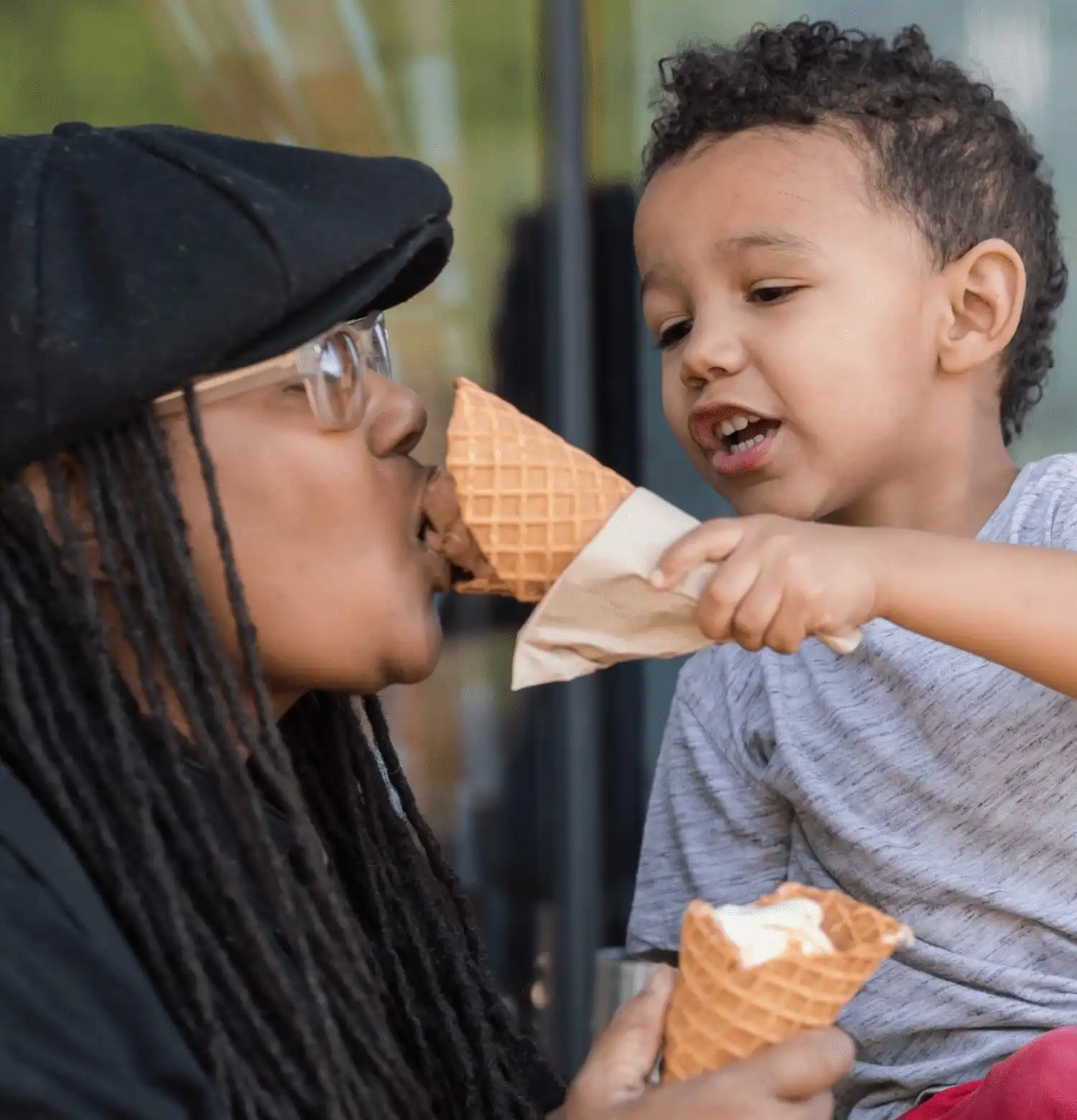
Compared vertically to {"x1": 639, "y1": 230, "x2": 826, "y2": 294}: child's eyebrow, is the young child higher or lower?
lower

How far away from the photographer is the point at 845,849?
202 centimetres

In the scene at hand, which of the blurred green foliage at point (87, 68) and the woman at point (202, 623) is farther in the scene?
the blurred green foliage at point (87, 68)

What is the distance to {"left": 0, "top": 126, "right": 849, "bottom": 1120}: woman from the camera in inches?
53.2

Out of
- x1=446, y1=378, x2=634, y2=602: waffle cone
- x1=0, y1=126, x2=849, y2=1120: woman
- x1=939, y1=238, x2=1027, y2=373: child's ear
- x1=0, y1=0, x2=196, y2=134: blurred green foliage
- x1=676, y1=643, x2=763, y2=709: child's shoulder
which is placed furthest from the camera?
x1=0, y1=0, x2=196, y2=134: blurred green foliage

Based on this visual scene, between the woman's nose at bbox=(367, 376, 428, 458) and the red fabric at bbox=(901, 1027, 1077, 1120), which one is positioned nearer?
the red fabric at bbox=(901, 1027, 1077, 1120)

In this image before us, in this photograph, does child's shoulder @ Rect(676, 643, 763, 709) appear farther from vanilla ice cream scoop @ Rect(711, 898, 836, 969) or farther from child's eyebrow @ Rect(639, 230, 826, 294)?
vanilla ice cream scoop @ Rect(711, 898, 836, 969)

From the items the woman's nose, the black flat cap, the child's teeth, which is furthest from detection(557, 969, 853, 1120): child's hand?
the child's teeth

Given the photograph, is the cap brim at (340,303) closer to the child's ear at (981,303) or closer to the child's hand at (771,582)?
the child's hand at (771,582)

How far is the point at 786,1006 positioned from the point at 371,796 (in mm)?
641

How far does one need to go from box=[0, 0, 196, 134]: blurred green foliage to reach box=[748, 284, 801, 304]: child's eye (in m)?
1.83

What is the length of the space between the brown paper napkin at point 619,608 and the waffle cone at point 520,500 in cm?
3

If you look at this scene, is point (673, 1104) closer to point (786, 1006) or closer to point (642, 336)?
point (786, 1006)

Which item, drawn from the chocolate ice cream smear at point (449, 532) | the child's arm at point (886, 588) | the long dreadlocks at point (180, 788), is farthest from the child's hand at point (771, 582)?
the long dreadlocks at point (180, 788)

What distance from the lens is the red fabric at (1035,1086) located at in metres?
1.47
